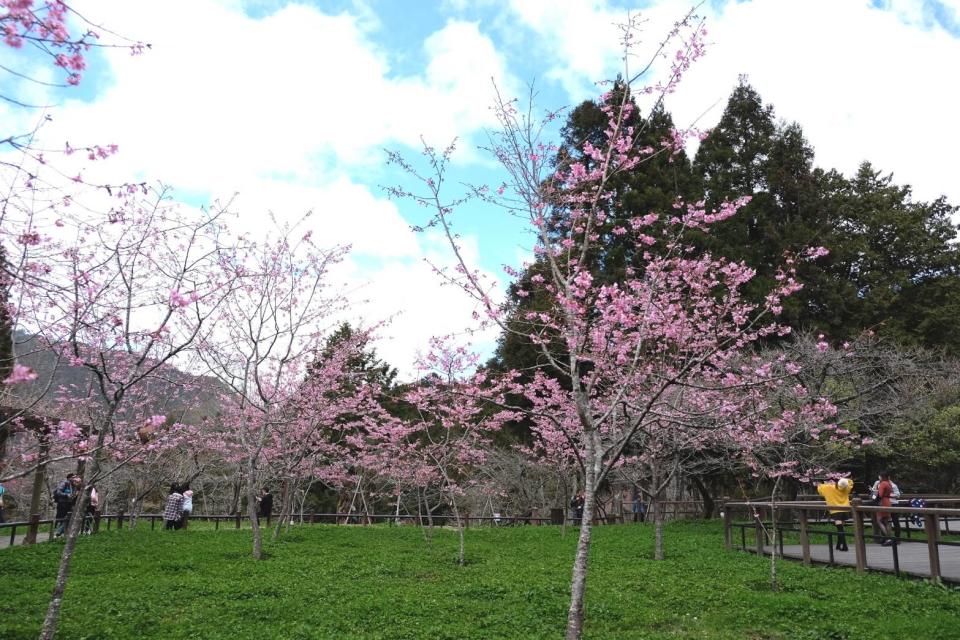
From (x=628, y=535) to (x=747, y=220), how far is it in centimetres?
1490

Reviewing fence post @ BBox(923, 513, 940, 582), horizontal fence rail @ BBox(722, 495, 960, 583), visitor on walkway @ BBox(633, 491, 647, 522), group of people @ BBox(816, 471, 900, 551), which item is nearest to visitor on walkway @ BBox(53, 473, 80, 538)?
horizontal fence rail @ BBox(722, 495, 960, 583)

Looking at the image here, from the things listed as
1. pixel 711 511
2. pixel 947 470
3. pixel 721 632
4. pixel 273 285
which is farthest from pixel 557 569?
pixel 947 470

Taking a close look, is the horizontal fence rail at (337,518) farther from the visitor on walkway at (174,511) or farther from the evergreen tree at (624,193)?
the evergreen tree at (624,193)

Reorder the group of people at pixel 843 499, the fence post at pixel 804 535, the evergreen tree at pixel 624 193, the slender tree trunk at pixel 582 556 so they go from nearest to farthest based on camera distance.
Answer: the slender tree trunk at pixel 582 556
the fence post at pixel 804 535
the group of people at pixel 843 499
the evergreen tree at pixel 624 193

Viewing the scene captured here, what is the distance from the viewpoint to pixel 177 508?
61.4 ft

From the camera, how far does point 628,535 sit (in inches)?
659

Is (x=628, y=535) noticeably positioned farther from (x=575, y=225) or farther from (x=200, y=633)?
(x=200, y=633)

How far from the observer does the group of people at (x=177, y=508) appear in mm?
18641

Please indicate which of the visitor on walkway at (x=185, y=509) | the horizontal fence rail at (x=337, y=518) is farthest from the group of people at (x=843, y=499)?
the visitor on walkway at (x=185, y=509)

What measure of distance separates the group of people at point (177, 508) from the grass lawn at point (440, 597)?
18.6 ft

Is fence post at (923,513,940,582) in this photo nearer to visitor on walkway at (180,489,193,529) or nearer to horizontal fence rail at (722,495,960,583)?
horizontal fence rail at (722,495,960,583)

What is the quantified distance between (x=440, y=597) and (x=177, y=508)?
1374 cm

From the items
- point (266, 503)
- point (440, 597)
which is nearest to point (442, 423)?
point (440, 597)

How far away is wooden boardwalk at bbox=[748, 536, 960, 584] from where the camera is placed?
873 centimetres
